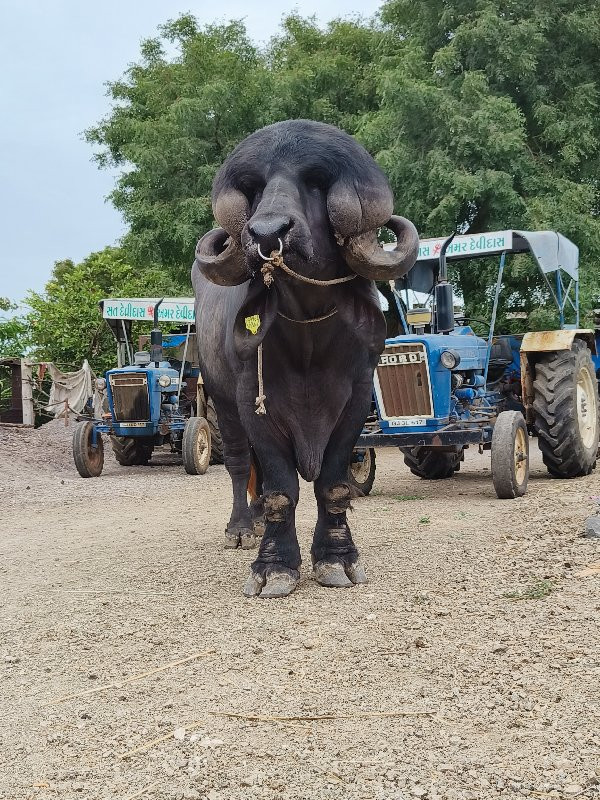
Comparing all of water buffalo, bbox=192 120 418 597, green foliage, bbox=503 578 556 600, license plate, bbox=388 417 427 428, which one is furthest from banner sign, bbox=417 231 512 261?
green foliage, bbox=503 578 556 600

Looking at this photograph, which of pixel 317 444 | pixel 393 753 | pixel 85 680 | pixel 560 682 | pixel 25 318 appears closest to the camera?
pixel 393 753

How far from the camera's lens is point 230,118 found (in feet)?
74.4

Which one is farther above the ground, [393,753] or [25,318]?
[25,318]

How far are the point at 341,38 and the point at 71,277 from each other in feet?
33.2

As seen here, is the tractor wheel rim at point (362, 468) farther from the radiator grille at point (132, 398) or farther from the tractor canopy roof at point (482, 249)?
the radiator grille at point (132, 398)

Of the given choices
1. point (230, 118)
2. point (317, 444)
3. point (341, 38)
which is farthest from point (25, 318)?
point (317, 444)

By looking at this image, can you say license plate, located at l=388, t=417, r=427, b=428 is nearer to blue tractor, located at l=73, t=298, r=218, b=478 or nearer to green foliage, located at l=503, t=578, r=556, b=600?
green foliage, located at l=503, t=578, r=556, b=600

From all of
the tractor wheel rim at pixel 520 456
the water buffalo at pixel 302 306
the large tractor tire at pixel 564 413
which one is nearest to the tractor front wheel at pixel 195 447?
the large tractor tire at pixel 564 413

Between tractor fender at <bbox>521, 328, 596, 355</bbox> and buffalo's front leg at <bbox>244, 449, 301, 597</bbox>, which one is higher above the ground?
tractor fender at <bbox>521, 328, 596, 355</bbox>

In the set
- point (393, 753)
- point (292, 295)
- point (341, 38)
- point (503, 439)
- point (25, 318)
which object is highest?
point (341, 38)

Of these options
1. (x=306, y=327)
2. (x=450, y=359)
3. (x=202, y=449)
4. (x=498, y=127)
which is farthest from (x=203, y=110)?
(x=306, y=327)

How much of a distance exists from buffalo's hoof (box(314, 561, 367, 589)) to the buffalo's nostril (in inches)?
68.8

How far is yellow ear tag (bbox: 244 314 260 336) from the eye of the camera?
14.2 ft

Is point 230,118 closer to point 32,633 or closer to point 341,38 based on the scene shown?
point 341,38
